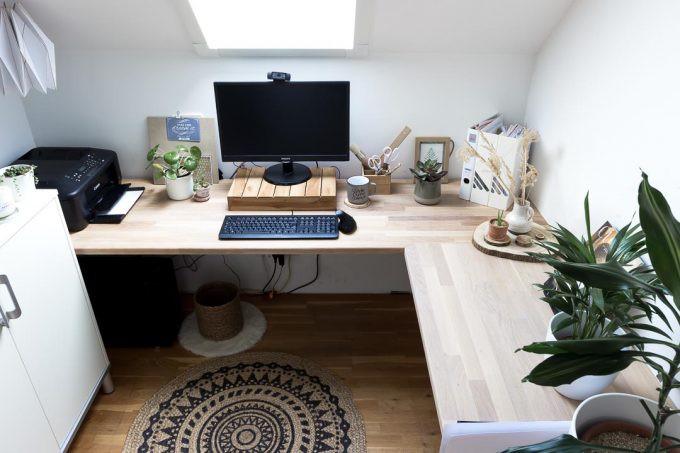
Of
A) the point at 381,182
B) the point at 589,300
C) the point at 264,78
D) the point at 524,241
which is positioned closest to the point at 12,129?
the point at 264,78

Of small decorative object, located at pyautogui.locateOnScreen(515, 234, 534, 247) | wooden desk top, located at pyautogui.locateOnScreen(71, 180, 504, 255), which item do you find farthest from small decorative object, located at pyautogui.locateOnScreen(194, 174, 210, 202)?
small decorative object, located at pyautogui.locateOnScreen(515, 234, 534, 247)

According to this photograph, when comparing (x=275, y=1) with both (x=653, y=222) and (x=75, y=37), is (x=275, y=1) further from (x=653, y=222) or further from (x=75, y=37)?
(x=653, y=222)

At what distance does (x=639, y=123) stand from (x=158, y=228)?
176cm

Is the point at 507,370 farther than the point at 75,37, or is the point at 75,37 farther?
the point at 75,37

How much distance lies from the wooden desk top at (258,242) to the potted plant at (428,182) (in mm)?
37

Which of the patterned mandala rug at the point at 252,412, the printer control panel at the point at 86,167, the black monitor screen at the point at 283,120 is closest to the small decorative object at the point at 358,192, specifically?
the black monitor screen at the point at 283,120

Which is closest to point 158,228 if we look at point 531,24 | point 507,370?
point 507,370

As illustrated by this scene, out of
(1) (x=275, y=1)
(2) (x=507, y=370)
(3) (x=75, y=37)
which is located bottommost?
(2) (x=507, y=370)

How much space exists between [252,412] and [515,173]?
4.97 feet

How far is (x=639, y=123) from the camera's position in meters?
1.47

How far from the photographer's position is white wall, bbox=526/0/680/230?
1371 mm

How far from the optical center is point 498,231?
184cm

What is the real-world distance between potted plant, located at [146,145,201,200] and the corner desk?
6 cm

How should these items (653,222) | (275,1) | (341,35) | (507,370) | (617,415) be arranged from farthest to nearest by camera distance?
1. (341,35)
2. (275,1)
3. (507,370)
4. (617,415)
5. (653,222)
